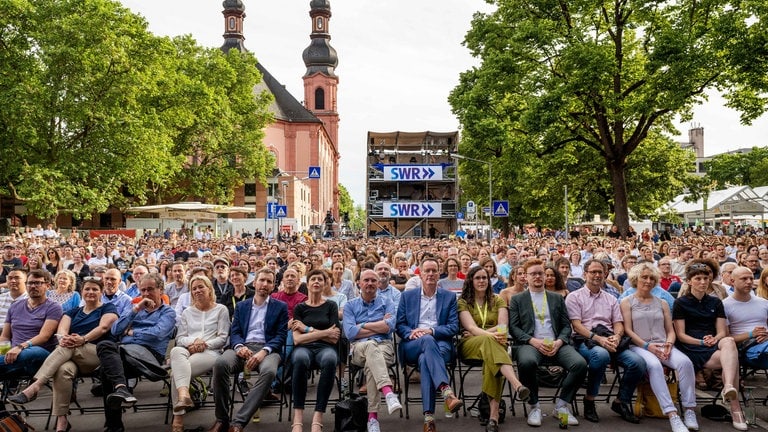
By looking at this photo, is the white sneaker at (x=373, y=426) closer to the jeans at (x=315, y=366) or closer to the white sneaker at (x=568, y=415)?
the jeans at (x=315, y=366)

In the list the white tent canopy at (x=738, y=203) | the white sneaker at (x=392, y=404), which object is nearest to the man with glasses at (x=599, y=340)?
the white sneaker at (x=392, y=404)

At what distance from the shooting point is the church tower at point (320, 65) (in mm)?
89625

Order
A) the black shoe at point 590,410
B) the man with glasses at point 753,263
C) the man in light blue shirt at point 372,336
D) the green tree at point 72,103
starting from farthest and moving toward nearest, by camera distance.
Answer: the green tree at point 72,103, the man with glasses at point 753,263, the black shoe at point 590,410, the man in light blue shirt at point 372,336

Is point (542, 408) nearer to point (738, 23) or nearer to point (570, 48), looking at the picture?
point (738, 23)

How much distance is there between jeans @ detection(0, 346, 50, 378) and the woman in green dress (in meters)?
4.25

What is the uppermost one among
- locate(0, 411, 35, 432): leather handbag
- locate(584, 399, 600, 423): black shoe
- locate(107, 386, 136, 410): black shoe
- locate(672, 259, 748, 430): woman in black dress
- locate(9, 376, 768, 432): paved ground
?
locate(672, 259, 748, 430): woman in black dress

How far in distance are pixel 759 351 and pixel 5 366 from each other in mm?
7530

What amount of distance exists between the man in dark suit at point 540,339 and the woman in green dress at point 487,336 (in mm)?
139

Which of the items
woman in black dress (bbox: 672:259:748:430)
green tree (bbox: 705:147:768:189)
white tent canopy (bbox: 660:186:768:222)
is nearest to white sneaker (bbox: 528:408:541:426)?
woman in black dress (bbox: 672:259:748:430)

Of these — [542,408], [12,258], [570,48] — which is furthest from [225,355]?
[570,48]

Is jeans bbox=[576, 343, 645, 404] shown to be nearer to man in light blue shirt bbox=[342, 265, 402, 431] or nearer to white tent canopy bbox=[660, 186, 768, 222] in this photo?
man in light blue shirt bbox=[342, 265, 402, 431]

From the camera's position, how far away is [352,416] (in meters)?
5.69

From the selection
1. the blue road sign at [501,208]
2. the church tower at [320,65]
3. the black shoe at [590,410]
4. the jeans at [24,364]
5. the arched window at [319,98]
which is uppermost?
the church tower at [320,65]

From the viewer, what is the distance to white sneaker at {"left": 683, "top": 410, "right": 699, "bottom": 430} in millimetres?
5664
